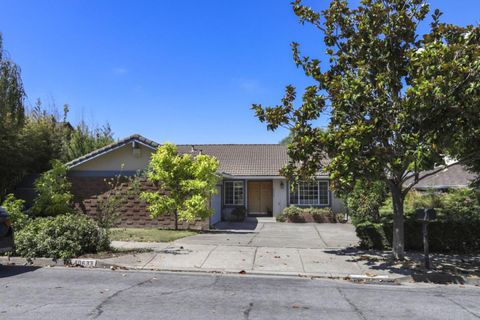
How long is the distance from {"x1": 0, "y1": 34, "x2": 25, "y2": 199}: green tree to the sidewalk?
34.1 ft

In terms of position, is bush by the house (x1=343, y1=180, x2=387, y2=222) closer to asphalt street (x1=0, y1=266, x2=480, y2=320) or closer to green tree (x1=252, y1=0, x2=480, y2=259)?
green tree (x1=252, y1=0, x2=480, y2=259)

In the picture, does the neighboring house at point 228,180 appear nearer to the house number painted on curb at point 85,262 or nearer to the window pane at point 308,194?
the window pane at point 308,194

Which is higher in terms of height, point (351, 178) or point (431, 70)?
point (431, 70)

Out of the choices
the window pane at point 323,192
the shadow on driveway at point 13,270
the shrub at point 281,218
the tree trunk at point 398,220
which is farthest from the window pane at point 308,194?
the shadow on driveway at point 13,270

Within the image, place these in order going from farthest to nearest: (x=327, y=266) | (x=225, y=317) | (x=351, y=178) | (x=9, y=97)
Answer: (x=9, y=97)
(x=327, y=266)
(x=351, y=178)
(x=225, y=317)

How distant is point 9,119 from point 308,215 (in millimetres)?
15654

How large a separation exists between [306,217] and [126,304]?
1827 cm

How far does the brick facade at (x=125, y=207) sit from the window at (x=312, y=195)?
860 centimetres

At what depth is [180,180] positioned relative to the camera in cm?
1661

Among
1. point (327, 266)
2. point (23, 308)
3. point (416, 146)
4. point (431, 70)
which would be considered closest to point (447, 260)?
point (327, 266)

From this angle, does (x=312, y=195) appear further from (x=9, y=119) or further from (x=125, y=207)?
(x=9, y=119)

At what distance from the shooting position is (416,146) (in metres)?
8.72

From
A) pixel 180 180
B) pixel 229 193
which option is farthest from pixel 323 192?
pixel 180 180

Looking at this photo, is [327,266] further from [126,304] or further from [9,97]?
[9,97]
